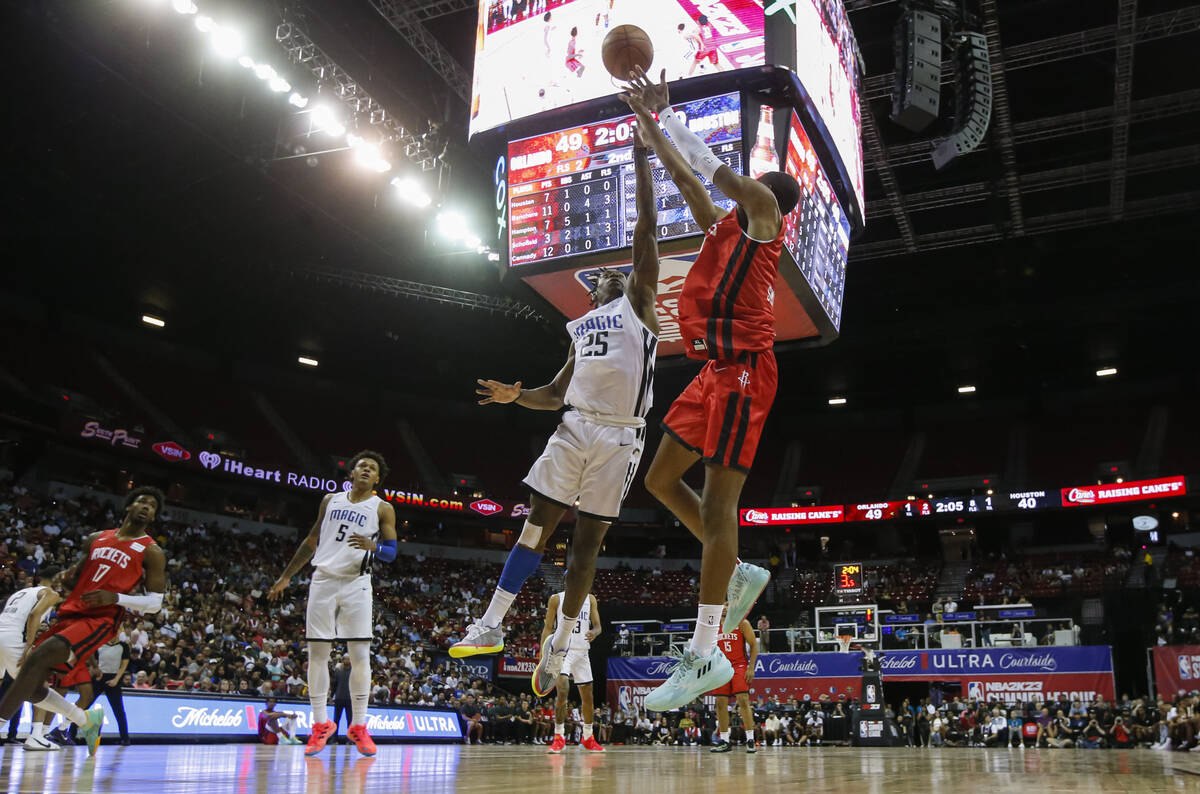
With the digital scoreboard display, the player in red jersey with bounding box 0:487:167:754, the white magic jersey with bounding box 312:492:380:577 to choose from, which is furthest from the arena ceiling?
the player in red jersey with bounding box 0:487:167:754

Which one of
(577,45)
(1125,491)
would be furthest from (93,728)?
(1125,491)

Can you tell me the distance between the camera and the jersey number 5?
4.46 m

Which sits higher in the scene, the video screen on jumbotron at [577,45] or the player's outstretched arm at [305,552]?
the video screen on jumbotron at [577,45]

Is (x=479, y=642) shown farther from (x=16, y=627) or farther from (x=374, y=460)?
(x=16, y=627)

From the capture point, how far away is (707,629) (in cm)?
394

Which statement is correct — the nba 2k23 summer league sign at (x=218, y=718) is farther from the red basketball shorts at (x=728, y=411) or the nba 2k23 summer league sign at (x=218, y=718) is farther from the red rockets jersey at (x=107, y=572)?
the red basketball shorts at (x=728, y=411)

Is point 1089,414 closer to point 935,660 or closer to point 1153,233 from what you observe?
point 1153,233

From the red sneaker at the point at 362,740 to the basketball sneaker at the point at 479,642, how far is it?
1.54 metres

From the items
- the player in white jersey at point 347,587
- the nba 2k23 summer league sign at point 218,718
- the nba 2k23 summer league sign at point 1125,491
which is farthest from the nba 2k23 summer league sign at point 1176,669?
the player in white jersey at point 347,587

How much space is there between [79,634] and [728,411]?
4277 millimetres

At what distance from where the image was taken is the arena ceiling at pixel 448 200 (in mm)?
14523

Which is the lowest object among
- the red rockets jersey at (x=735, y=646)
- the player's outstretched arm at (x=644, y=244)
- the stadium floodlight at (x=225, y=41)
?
the red rockets jersey at (x=735, y=646)

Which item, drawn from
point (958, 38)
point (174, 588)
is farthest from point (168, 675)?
point (958, 38)

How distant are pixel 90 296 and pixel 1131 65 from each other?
24620mm
